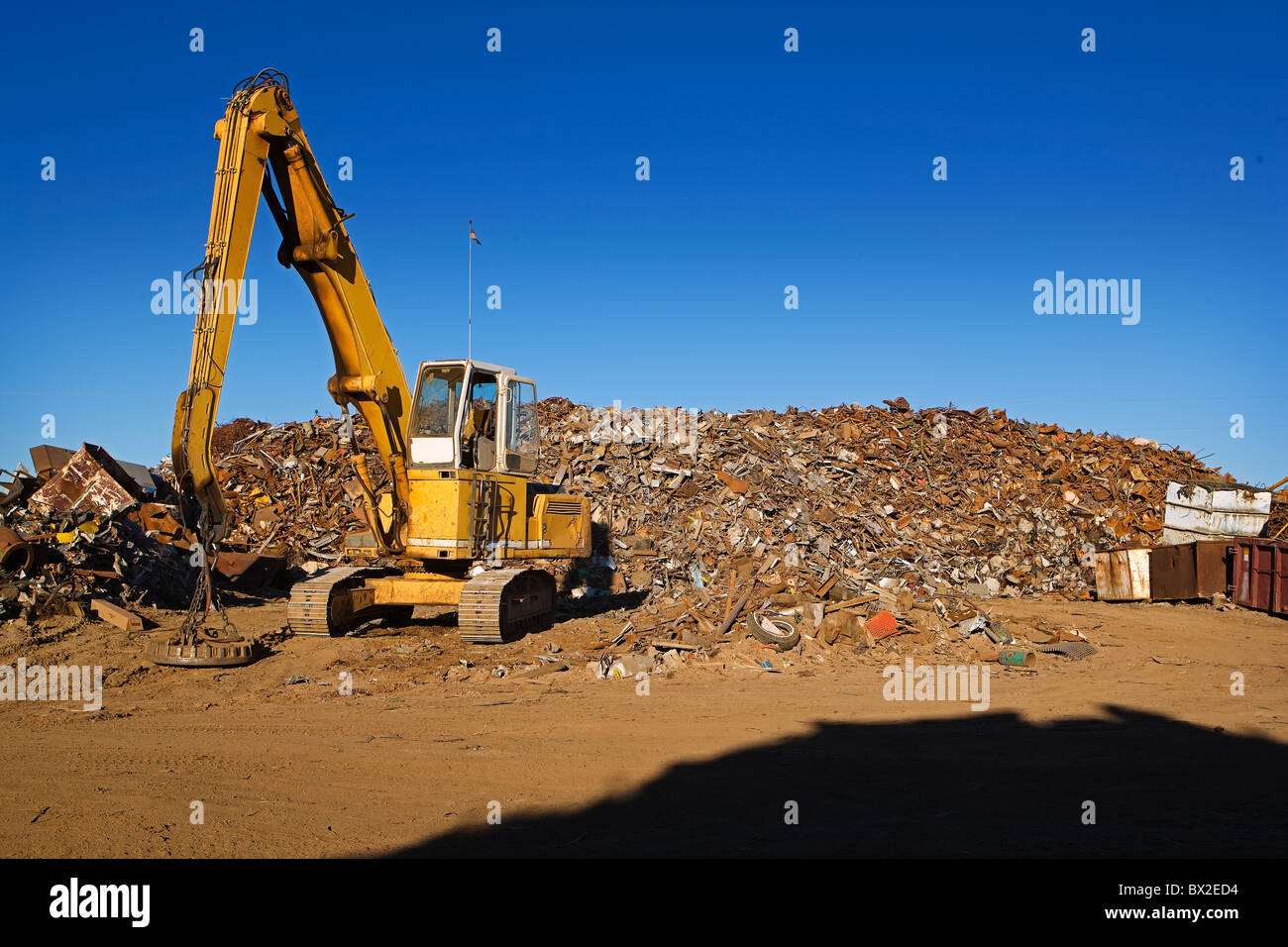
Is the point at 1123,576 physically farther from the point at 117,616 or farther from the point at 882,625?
the point at 117,616

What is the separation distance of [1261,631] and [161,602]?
1855 cm

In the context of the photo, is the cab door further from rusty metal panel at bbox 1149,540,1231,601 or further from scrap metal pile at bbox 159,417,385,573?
rusty metal panel at bbox 1149,540,1231,601

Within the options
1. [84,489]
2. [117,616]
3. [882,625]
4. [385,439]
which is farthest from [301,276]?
[882,625]

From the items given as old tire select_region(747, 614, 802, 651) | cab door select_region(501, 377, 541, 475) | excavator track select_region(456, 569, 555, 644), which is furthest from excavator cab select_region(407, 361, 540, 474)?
old tire select_region(747, 614, 802, 651)

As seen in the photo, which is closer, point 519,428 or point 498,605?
point 498,605

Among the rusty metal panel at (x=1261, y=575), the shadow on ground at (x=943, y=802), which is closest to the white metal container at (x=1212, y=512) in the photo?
the rusty metal panel at (x=1261, y=575)

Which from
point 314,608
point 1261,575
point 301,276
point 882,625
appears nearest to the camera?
point 301,276

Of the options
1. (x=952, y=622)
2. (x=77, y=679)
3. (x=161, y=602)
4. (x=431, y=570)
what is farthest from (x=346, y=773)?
(x=161, y=602)

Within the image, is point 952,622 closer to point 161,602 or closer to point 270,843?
point 270,843

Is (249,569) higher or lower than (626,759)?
higher

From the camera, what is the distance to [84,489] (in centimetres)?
1504

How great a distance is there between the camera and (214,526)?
8.38 metres

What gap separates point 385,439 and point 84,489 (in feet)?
26.4

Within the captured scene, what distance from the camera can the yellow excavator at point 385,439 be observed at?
29.2 ft
